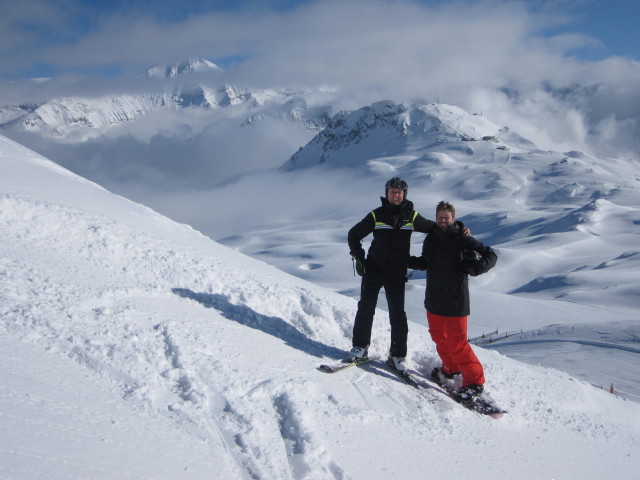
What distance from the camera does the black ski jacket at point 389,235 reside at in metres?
5.76

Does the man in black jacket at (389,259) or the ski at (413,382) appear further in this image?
the man in black jacket at (389,259)

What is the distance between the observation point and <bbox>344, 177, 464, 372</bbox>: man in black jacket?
5758 millimetres

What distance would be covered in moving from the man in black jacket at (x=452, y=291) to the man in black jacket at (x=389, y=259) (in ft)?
0.76

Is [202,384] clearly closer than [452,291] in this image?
Yes

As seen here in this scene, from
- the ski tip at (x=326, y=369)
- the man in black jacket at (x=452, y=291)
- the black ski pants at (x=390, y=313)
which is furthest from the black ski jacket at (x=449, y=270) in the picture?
the ski tip at (x=326, y=369)

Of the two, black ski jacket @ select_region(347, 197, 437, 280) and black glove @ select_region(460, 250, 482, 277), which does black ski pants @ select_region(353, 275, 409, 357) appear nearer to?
black ski jacket @ select_region(347, 197, 437, 280)

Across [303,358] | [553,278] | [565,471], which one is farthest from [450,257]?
[553,278]

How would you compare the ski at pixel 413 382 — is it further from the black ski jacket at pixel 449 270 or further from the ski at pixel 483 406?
the black ski jacket at pixel 449 270

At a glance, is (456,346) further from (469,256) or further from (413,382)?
(469,256)

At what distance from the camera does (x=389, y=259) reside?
19.3 ft

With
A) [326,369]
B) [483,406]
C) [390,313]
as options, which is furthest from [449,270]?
[326,369]

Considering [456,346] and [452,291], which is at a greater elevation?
[452,291]

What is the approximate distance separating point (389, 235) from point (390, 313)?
3.19 ft

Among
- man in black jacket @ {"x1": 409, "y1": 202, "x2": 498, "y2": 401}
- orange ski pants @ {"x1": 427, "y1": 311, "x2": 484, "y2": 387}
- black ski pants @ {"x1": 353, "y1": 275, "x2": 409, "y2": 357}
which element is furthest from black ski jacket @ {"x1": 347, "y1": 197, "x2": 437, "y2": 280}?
orange ski pants @ {"x1": 427, "y1": 311, "x2": 484, "y2": 387}
